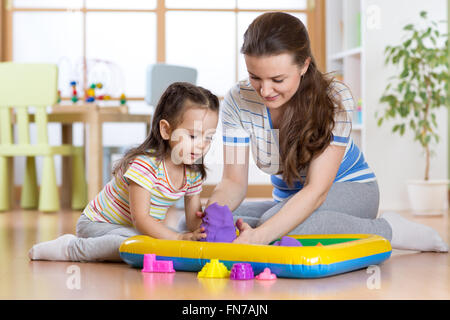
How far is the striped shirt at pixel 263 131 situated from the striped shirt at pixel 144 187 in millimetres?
204

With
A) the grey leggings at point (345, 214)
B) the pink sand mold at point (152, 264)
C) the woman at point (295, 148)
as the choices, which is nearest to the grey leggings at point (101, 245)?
the pink sand mold at point (152, 264)

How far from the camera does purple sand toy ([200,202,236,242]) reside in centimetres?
170

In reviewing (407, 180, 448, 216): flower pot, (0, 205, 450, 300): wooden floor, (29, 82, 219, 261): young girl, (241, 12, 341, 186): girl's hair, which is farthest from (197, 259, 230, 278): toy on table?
(407, 180, 448, 216): flower pot

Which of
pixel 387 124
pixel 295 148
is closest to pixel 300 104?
pixel 295 148

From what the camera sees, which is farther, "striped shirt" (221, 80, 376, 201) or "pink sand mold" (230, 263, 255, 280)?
"striped shirt" (221, 80, 376, 201)

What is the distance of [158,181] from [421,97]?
7.55 feet

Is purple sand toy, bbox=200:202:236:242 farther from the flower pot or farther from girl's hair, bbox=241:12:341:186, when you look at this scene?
the flower pot

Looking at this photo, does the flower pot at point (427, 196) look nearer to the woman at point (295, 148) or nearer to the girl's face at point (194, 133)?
the woman at point (295, 148)

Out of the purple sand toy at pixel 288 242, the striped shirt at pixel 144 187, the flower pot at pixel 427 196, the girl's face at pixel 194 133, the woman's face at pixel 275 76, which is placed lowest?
the flower pot at pixel 427 196

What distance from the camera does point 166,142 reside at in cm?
196

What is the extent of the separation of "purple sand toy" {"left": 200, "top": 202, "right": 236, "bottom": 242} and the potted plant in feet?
7.43

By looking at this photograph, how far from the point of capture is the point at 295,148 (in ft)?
6.18

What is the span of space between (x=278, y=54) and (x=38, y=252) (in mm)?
920

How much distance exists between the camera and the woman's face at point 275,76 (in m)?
1.71
